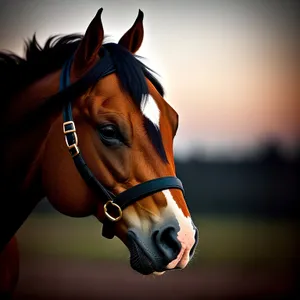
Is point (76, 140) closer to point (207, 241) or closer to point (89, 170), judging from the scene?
point (89, 170)

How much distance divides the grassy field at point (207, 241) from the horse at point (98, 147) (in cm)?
1048

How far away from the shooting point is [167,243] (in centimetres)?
168

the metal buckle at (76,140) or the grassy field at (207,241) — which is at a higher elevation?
the metal buckle at (76,140)

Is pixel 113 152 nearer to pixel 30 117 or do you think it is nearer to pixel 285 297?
pixel 30 117

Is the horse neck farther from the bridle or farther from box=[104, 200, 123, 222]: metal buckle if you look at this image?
box=[104, 200, 123, 222]: metal buckle

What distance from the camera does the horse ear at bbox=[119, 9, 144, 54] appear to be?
2.05 meters

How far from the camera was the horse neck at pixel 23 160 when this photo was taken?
6.30ft

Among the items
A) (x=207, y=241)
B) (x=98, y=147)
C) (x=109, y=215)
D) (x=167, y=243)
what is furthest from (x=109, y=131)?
(x=207, y=241)

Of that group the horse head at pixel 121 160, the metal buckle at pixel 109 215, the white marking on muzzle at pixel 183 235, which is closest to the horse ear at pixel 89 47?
the horse head at pixel 121 160

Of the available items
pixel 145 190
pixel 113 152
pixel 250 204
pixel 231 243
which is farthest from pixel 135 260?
pixel 250 204

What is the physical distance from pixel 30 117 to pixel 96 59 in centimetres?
32

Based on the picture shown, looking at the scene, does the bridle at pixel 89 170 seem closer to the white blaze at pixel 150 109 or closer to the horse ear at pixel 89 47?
the horse ear at pixel 89 47

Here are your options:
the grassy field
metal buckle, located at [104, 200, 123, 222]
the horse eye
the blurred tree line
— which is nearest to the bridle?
metal buckle, located at [104, 200, 123, 222]

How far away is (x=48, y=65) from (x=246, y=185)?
1923 centimetres
